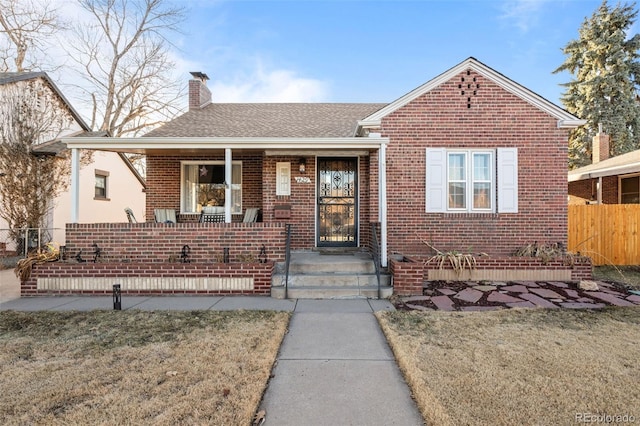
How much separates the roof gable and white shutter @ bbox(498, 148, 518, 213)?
124 cm

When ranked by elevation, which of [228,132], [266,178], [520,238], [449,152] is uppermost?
[228,132]

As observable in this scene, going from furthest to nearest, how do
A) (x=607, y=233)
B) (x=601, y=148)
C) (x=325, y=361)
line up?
1. (x=601, y=148)
2. (x=607, y=233)
3. (x=325, y=361)

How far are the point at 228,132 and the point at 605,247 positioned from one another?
36.5 feet

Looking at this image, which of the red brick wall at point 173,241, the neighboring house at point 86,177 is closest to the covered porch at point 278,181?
the red brick wall at point 173,241

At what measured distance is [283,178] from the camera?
8562 millimetres

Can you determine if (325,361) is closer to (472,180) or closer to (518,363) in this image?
(518,363)

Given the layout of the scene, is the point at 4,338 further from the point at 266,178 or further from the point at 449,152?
the point at 449,152

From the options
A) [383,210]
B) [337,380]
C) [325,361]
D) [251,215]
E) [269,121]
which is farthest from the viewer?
[269,121]

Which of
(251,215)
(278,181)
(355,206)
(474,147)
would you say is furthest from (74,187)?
(474,147)

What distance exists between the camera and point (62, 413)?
244 centimetres

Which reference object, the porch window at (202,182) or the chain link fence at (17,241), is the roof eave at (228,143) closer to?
the porch window at (202,182)

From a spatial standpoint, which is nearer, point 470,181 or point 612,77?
point 470,181

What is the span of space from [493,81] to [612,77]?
18.8 metres

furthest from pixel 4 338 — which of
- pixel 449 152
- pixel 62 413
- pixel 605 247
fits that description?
pixel 605 247
